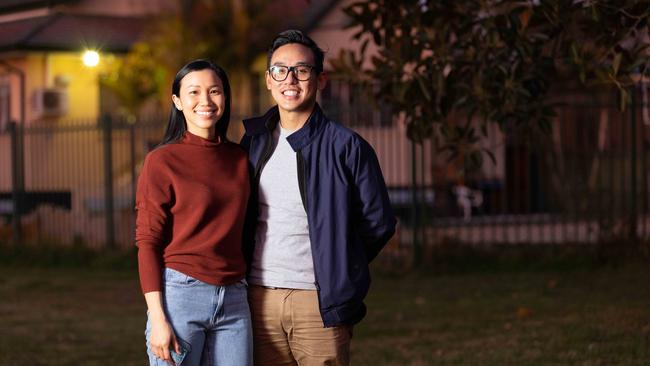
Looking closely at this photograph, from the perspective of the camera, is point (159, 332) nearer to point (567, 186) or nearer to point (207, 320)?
point (207, 320)

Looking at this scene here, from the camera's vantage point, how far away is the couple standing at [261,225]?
4.05 meters

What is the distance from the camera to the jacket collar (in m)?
4.22

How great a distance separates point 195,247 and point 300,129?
56 cm

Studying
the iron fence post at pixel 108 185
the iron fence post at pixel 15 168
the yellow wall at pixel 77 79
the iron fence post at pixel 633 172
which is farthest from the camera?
the yellow wall at pixel 77 79

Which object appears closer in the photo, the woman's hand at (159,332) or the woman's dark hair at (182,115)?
the woman's hand at (159,332)

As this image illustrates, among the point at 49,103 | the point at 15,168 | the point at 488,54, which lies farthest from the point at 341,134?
the point at 49,103

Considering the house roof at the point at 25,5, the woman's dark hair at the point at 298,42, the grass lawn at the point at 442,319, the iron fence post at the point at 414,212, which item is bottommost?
the grass lawn at the point at 442,319

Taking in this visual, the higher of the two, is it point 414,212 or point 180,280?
point 180,280

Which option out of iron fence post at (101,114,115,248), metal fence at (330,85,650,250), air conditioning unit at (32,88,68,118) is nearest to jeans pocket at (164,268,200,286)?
metal fence at (330,85,650,250)

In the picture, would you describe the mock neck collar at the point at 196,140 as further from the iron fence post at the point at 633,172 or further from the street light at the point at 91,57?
the street light at the point at 91,57

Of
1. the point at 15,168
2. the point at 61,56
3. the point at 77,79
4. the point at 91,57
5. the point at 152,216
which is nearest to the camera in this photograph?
the point at 152,216

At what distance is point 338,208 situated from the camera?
13.5ft

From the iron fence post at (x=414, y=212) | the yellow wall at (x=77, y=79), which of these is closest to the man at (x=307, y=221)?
the iron fence post at (x=414, y=212)

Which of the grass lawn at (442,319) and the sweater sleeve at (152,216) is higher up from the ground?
the sweater sleeve at (152,216)
